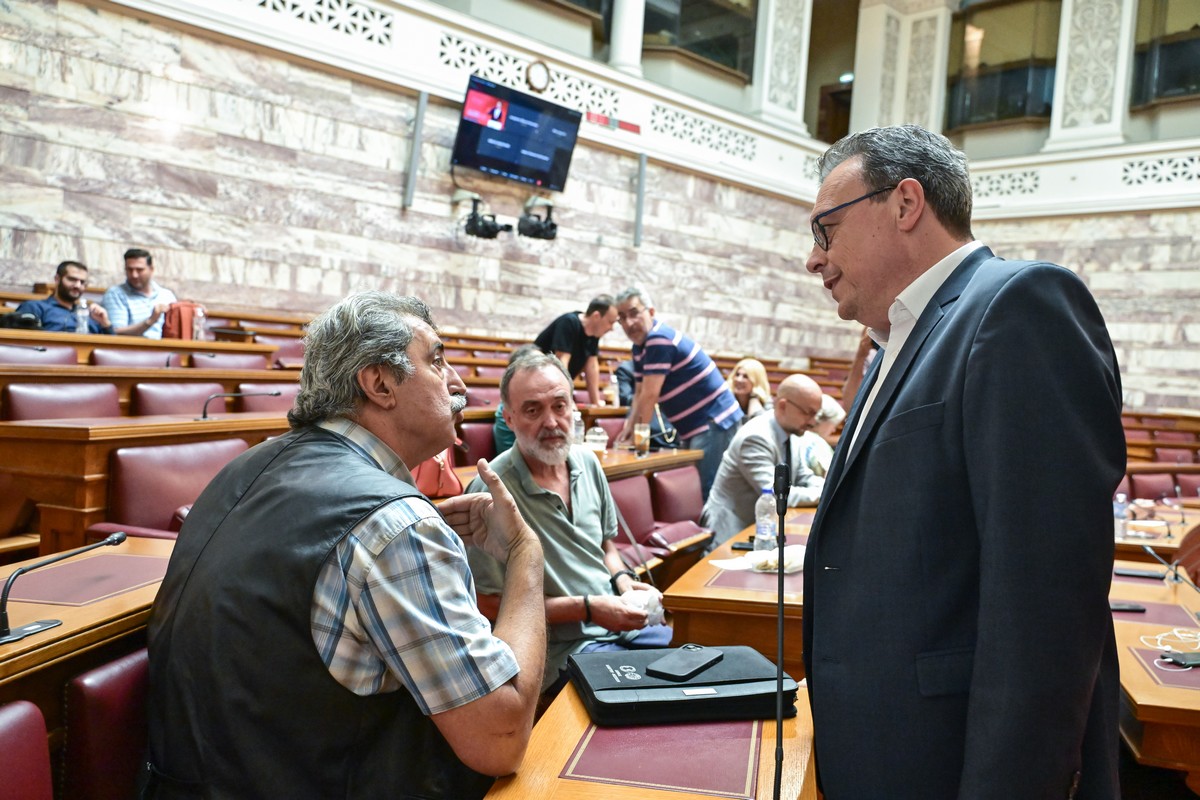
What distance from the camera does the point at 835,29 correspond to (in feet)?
45.1

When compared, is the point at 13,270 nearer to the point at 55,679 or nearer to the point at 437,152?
the point at 437,152

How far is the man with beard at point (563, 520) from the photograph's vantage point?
197cm

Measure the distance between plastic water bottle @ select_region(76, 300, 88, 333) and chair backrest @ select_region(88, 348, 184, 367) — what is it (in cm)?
130

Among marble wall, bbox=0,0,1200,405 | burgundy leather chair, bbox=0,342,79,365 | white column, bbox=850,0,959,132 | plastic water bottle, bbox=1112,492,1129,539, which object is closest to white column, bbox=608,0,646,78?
marble wall, bbox=0,0,1200,405

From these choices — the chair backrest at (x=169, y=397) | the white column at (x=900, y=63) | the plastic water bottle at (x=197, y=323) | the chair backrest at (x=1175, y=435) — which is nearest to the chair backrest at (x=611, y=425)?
the chair backrest at (x=169, y=397)

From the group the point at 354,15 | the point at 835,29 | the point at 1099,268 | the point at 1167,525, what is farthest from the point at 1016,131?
the point at 1167,525

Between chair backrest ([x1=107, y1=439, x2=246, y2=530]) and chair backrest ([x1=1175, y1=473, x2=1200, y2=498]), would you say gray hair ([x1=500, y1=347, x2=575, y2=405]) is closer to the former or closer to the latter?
chair backrest ([x1=107, y1=439, x2=246, y2=530])

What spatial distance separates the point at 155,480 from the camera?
7.75ft

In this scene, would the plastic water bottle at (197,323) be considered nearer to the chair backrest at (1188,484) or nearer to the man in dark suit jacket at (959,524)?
the man in dark suit jacket at (959,524)

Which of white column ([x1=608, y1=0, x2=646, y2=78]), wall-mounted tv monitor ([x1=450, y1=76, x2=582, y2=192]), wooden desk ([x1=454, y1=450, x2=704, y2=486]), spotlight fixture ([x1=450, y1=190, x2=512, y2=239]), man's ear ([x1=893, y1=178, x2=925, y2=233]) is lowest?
wooden desk ([x1=454, y1=450, x2=704, y2=486])

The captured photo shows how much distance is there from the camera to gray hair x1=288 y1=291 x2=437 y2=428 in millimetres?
1312

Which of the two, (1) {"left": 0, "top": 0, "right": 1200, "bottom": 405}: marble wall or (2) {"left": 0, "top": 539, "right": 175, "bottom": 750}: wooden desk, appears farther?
(1) {"left": 0, "top": 0, "right": 1200, "bottom": 405}: marble wall

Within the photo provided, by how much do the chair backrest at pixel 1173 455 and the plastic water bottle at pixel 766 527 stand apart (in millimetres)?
5151

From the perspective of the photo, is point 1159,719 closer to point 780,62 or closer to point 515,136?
point 515,136
